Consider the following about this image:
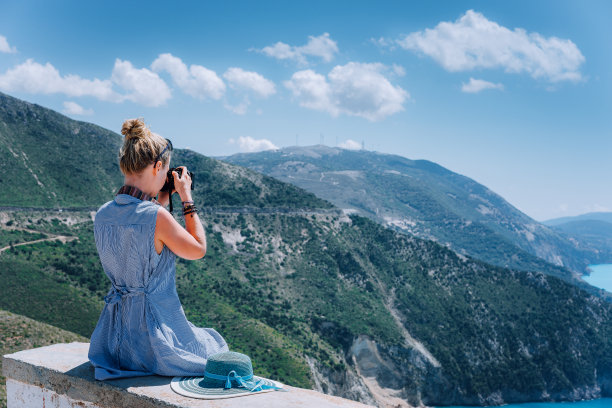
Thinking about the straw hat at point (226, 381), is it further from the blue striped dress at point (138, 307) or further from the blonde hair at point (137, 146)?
the blonde hair at point (137, 146)

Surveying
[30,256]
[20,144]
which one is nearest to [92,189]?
[20,144]

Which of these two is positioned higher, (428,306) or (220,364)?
(220,364)

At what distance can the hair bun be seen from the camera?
171 inches

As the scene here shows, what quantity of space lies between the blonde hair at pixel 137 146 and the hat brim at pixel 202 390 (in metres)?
1.93

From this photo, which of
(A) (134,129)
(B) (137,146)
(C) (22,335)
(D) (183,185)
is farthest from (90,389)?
(C) (22,335)

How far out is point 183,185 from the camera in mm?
4742

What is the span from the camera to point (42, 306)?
40.9 meters

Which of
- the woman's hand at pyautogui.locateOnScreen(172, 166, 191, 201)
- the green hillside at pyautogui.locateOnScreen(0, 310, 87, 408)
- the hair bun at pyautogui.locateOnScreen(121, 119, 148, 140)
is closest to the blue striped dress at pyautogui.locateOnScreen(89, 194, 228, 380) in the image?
the woman's hand at pyautogui.locateOnScreen(172, 166, 191, 201)

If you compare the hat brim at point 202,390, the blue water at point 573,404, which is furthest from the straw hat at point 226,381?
the blue water at point 573,404

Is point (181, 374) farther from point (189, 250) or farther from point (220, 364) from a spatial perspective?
point (189, 250)

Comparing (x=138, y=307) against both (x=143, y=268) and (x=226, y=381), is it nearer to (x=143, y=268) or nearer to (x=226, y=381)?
(x=143, y=268)

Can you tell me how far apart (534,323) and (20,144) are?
86673 millimetres

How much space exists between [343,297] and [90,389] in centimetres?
7297

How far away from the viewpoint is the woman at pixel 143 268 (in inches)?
167
